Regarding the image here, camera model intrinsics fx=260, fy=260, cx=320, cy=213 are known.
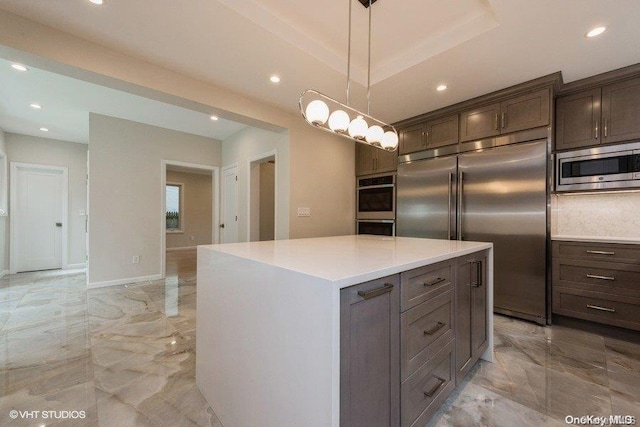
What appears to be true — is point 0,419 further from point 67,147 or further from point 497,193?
point 67,147

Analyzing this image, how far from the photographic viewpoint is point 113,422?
1.38 meters

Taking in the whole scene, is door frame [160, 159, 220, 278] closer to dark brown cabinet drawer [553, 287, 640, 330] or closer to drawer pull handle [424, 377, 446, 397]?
drawer pull handle [424, 377, 446, 397]

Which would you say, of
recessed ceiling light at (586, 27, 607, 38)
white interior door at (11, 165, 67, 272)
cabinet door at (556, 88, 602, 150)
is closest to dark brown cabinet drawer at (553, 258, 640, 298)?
cabinet door at (556, 88, 602, 150)

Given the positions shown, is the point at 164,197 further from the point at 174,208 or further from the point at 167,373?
the point at 174,208

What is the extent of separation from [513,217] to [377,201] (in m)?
1.78

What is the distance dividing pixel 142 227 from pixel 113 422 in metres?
3.52

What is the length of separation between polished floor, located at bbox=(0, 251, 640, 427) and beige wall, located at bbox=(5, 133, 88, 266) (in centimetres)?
272

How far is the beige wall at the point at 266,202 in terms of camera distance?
5230 millimetres

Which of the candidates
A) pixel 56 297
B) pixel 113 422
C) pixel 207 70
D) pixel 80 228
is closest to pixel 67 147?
pixel 80 228

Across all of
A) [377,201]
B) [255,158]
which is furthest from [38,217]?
[377,201]

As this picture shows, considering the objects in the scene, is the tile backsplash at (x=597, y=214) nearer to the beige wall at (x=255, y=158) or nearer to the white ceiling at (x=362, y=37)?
the white ceiling at (x=362, y=37)

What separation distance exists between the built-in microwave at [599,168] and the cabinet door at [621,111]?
4.0 inches

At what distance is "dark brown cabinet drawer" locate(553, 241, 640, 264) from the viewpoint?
222cm

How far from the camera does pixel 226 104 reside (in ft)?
9.45
